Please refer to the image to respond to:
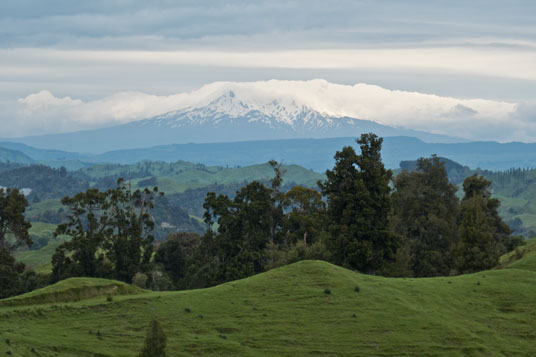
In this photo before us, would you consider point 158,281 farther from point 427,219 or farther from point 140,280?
point 427,219

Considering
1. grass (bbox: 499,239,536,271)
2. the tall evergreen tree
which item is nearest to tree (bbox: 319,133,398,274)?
grass (bbox: 499,239,536,271)

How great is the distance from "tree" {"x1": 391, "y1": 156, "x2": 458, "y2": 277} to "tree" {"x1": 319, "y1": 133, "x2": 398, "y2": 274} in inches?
379

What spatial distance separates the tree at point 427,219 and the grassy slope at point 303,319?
29151 mm

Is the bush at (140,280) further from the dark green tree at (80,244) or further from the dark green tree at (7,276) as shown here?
the dark green tree at (7,276)

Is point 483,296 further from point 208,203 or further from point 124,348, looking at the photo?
point 208,203

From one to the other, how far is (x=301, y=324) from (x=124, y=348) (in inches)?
426

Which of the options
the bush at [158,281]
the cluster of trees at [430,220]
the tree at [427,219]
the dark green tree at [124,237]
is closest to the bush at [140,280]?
the dark green tree at [124,237]

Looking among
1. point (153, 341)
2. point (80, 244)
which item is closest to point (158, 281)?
point (80, 244)

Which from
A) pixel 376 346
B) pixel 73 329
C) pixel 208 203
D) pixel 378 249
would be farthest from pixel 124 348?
pixel 208 203

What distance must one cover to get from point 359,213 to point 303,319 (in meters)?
27.2

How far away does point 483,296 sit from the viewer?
45.0 m

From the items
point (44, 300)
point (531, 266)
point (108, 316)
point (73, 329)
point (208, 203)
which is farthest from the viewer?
point (208, 203)

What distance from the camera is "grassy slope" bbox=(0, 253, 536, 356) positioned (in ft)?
117

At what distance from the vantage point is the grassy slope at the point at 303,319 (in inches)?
1403
